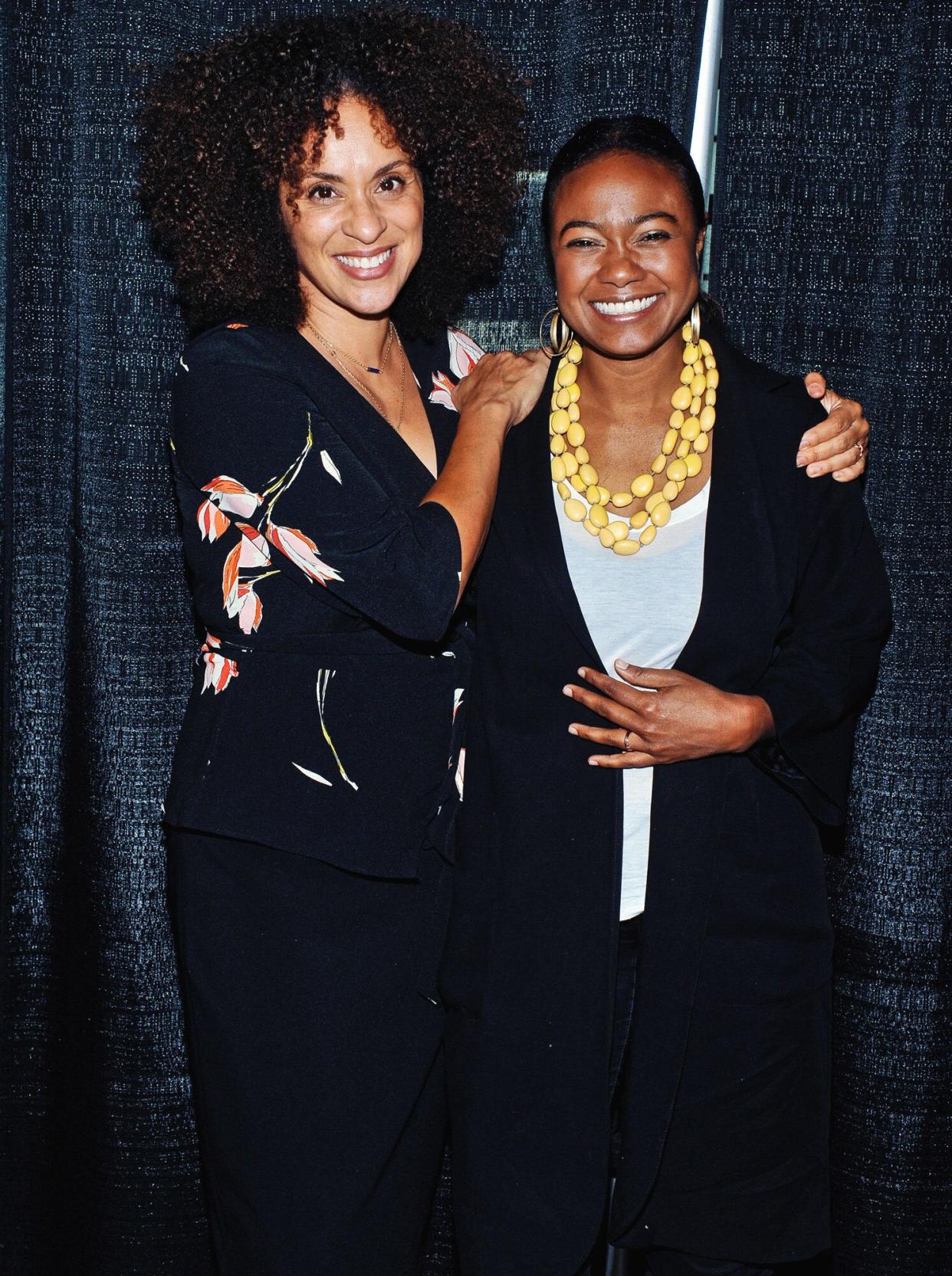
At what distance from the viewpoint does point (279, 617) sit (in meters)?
1.49

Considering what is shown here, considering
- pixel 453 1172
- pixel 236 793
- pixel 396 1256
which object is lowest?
pixel 396 1256

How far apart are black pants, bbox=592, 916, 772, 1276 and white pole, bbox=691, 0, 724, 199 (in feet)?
3.29

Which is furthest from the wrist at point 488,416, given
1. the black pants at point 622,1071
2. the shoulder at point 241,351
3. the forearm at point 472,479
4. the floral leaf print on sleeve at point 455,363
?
the black pants at point 622,1071

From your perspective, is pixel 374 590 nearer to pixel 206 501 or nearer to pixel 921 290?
pixel 206 501

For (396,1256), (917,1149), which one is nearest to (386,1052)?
(396,1256)

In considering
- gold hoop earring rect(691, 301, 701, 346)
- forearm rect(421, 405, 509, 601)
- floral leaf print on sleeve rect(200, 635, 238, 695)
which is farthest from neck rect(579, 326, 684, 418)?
floral leaf print on sleeve rect(200, 635, 238, 695)

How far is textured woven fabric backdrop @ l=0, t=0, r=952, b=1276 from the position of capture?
1.77 meters

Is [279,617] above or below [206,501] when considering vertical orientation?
below

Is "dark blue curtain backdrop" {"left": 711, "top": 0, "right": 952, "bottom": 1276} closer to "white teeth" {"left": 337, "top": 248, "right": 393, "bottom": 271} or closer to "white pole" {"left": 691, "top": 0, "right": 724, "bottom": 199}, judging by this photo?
"white pole" {"left": 691, "top": 0, "right": 724, "bottom": 199}

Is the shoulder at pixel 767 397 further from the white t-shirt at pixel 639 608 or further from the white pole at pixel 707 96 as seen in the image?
the white pole at pixel 707 96

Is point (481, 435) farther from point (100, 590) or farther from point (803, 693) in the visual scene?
point (100, 590)

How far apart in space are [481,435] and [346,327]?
0.75 feet

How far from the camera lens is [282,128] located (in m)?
1.47

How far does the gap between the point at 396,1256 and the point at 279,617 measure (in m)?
0.84
